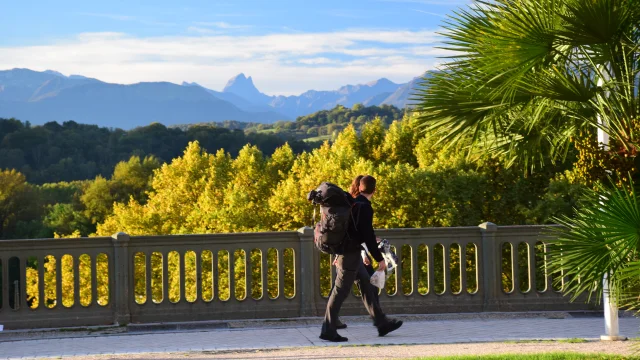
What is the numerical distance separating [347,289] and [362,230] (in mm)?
668

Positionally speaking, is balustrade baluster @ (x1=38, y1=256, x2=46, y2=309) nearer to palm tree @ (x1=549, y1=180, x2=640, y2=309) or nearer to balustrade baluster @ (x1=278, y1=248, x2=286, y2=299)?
balustrade baluster @ (x1=278, y1=248, x2=286, y2=299)

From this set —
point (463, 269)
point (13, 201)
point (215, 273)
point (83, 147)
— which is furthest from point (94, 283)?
point (83, 147)

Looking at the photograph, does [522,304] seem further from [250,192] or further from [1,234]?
[1,234]

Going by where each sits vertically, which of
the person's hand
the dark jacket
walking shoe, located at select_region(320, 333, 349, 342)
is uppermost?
the dark jacket

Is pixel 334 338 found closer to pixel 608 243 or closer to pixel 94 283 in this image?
pixel 608 243

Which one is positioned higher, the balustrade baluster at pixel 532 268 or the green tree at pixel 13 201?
the balustrade baluster at pixel 532 268

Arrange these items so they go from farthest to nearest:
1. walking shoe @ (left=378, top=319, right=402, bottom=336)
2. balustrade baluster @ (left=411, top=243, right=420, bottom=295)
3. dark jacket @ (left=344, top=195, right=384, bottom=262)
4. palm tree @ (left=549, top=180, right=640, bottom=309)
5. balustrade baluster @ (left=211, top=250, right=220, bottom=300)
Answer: balustrade baluster @ (left=411, top=243, right=420, bottom=295) → balustrade baluster @ (left=211, top=250, right=220, bottom=300) → walking shoe @ (left=378, top=319, right=402, bottom=336) → dark jacket @ (left=344, top=195, right=384, bottom=262) → palm tree @ (left=549, top=180, right=640, bottom=309)

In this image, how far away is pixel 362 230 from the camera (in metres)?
8.54

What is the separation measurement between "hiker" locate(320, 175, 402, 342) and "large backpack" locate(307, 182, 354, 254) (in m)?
0.09

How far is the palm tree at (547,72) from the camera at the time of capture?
801cm

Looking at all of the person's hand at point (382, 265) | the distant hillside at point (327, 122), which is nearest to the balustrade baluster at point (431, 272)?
the person's hand at point (382, 265)

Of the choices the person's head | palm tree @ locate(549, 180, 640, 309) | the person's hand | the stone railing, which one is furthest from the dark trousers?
palm tree @ locate(549, 180, 640, 309)

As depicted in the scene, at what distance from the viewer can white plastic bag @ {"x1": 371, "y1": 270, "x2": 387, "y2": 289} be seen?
29.0ft

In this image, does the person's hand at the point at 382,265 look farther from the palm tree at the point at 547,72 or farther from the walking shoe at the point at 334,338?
the palm tree at the point at 547,72
